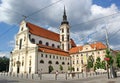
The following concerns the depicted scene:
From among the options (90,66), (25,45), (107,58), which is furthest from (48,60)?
(107,58)

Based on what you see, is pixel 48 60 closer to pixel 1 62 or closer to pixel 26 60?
pixel 26 60

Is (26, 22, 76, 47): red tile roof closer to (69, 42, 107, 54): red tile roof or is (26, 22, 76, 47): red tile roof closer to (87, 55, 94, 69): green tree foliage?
(69, 42, 107, 54): red tile roof

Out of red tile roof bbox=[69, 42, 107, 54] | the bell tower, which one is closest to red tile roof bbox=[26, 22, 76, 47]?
the bell tower

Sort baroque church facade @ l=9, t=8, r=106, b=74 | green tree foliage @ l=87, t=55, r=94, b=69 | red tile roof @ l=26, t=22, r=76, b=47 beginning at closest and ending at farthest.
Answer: baroque church facade @ l=9, t=8, r=106, b=74, green tree foliage @ l=87, t=55, r=94, b=69, red tile roof @ l=26, t=22, r=76, b=47

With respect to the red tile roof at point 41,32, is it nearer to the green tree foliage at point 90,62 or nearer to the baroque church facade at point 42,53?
the baroque church facade at point 42,53

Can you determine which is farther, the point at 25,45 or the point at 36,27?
the point at 36,27

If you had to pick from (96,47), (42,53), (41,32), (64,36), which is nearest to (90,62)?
(96,47)

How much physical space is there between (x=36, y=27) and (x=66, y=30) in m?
18.2

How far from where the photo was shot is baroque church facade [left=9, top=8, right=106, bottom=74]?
62.4 meters

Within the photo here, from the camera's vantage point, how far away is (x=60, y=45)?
275 feet

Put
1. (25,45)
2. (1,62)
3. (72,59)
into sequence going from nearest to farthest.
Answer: (25,45)
(72,59)
(1,62)

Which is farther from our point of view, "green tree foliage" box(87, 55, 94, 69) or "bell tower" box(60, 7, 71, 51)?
"bell tower" box(60, 7, 71, 51)

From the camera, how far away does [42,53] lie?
62.6m

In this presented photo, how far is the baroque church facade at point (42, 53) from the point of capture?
6238 centimetres
